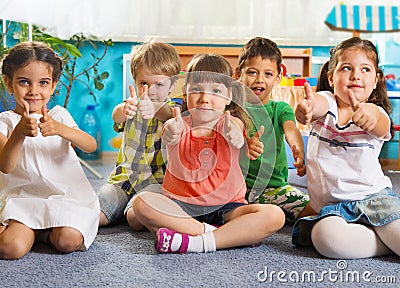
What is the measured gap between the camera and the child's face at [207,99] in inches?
40.1

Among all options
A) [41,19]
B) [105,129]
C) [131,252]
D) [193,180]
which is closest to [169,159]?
[193,180]

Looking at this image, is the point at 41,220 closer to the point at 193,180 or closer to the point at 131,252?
the point at 131,252

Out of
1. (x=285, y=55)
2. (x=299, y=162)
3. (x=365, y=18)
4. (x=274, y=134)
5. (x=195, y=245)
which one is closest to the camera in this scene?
(x=195, y=245)

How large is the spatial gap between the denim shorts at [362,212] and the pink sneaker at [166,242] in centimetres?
23

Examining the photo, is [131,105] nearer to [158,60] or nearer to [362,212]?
[158,60]

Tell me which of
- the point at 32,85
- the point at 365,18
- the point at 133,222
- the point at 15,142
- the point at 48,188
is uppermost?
the point at 365,18

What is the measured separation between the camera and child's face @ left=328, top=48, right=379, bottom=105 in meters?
1.07

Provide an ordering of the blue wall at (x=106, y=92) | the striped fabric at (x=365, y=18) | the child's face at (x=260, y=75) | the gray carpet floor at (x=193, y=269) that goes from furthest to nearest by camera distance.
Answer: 1. the blue wall at (x=106, y=92)
2. the striped fabric at (x=365, y=18)
3. the child's face at (x=260, y=75)
4. the gray carpet floor at (x=193, y=269)

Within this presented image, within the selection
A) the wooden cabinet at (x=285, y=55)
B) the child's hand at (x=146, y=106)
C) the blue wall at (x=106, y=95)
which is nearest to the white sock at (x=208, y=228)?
the child's hand at (x=146, y=106)

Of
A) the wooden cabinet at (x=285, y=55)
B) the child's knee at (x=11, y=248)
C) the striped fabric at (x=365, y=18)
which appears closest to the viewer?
the child's knee at (x=11, y=248)

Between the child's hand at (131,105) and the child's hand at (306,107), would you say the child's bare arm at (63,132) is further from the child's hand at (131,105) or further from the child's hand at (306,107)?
the child's hand at (306,107)

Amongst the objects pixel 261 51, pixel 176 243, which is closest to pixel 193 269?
pixel 176 243

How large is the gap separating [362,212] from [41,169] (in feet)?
2.12

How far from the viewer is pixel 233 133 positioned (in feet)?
3.40
